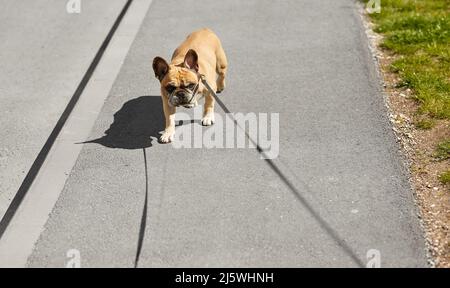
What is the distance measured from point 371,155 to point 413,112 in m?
1.18

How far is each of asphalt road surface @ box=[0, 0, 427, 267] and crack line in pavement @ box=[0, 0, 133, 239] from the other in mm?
89

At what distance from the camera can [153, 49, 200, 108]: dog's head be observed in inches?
258

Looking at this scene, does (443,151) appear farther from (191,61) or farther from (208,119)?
(191,61)

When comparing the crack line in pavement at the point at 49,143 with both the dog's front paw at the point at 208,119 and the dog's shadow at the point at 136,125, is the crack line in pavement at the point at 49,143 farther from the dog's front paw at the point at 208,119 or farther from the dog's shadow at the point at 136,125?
the dog's front paw at the point at 208,119

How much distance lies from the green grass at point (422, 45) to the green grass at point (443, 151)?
24.5 inches

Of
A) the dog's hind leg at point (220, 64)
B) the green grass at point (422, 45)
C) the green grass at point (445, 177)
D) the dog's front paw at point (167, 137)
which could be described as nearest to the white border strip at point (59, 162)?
the dog's front paw at point (167, 137)

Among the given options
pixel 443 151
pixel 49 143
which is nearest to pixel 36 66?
pixel 49 143

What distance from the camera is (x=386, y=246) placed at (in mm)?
5473

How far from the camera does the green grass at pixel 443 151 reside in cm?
669

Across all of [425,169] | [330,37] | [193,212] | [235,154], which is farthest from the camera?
[330,37]

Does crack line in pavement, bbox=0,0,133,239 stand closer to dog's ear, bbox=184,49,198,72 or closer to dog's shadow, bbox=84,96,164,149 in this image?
dog's shadow, bbox=84,96,164,149

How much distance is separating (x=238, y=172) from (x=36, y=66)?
4.33 meters

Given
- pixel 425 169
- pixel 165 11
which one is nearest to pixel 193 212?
pixel 425 169

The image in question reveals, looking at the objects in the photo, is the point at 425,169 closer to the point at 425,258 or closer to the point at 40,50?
the point at 425,258
